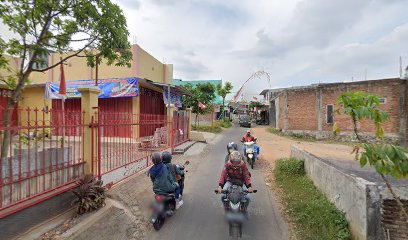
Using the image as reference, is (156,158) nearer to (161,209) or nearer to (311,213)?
(161,209)

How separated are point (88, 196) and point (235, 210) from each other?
2676 millimetres

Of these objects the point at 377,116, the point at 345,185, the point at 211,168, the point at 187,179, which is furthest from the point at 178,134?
the point at 377,116

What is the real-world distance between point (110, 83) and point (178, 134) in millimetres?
4541

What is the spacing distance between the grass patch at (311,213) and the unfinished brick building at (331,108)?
909 cm

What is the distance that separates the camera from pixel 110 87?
495 inches

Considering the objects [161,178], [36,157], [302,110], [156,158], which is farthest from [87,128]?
Answer: [302,110]

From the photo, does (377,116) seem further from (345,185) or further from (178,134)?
(178,134)

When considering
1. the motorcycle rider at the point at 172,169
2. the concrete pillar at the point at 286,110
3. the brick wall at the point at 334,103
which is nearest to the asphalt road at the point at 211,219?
the motorcycle rider at the point at 172,169

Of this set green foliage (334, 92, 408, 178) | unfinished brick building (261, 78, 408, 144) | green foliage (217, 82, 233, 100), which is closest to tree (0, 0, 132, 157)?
green foliage (334, 92, 408, 178)

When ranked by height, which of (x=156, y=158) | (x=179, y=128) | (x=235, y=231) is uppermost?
(x=179, y=128)

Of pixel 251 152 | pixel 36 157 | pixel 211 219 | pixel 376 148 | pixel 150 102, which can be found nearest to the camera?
pixel 376 148

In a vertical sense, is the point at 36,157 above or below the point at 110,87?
below

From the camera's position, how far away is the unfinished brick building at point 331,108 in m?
14.9

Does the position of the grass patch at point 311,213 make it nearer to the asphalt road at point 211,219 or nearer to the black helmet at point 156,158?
the asphalt road at point 211,219
